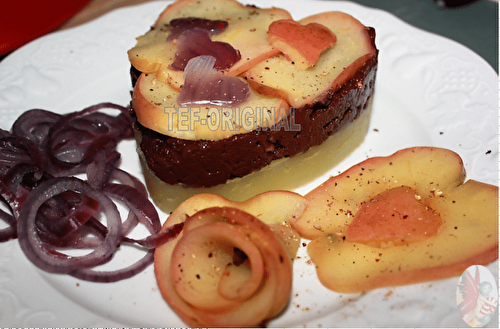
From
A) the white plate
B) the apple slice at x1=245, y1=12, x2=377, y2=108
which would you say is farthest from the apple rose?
the apple slice at x1=245, y1=12, x2=377, y2=108

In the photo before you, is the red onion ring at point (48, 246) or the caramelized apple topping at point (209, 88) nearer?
the red onion ring at point (48, 246)

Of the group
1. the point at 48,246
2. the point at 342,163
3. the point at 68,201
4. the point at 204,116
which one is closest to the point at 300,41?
the point at 204,116

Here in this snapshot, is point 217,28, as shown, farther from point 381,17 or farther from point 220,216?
point 381,17

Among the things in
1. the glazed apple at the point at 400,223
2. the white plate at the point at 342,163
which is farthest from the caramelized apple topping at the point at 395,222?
the white plate at the point at 342,163

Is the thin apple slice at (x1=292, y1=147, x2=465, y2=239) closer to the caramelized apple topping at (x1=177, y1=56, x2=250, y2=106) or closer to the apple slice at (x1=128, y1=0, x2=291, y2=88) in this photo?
the caramelized apple topping at (x1=177, y1=56, x2=250, y2=106)

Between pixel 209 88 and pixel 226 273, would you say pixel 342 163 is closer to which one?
pixel 209 88

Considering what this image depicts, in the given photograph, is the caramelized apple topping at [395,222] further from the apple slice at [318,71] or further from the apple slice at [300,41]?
the apple slice at [300,41]
